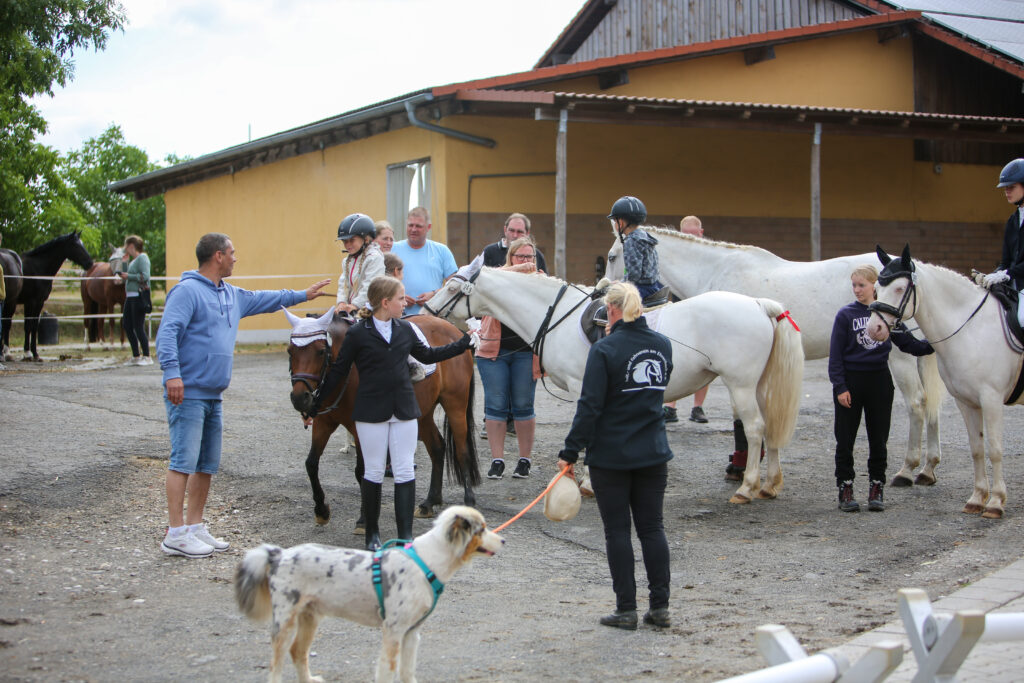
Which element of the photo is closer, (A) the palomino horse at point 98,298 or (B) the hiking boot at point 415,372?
(B) the hiking boot at point 415,372

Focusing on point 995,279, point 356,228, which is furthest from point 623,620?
point 995,279

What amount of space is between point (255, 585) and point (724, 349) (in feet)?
15.3

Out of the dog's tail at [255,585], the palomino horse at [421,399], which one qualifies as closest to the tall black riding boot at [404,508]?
the palomino horse at [421,399]

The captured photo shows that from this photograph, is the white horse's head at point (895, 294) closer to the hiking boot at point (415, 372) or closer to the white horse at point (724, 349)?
the white horse at point (724, 349)

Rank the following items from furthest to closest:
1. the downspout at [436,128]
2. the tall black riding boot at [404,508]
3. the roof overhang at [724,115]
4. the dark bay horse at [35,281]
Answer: the dark bay horse at [35,281], the downspout at [436,128], the roof overhang at [724,115], the tall black riding boot at [404,508]

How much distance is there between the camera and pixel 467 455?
751 cm

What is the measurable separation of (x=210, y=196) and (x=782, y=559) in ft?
65.0

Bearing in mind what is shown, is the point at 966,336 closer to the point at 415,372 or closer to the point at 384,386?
the point at 415,372

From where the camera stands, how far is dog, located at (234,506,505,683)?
3941 millimetres

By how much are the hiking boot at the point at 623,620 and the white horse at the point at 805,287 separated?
420cm

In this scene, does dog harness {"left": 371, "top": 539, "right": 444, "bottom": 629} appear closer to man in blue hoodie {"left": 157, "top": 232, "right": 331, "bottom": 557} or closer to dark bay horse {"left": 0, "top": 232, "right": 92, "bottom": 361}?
man in blue hoodie {"left": 157, "top": 232, "right": 331, "bottom": 557}

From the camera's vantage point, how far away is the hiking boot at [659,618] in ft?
16.1

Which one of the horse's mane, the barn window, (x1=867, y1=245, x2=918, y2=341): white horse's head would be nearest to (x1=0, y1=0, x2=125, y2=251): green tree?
the horse's mane

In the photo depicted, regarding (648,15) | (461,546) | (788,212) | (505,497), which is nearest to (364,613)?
(461,546)
